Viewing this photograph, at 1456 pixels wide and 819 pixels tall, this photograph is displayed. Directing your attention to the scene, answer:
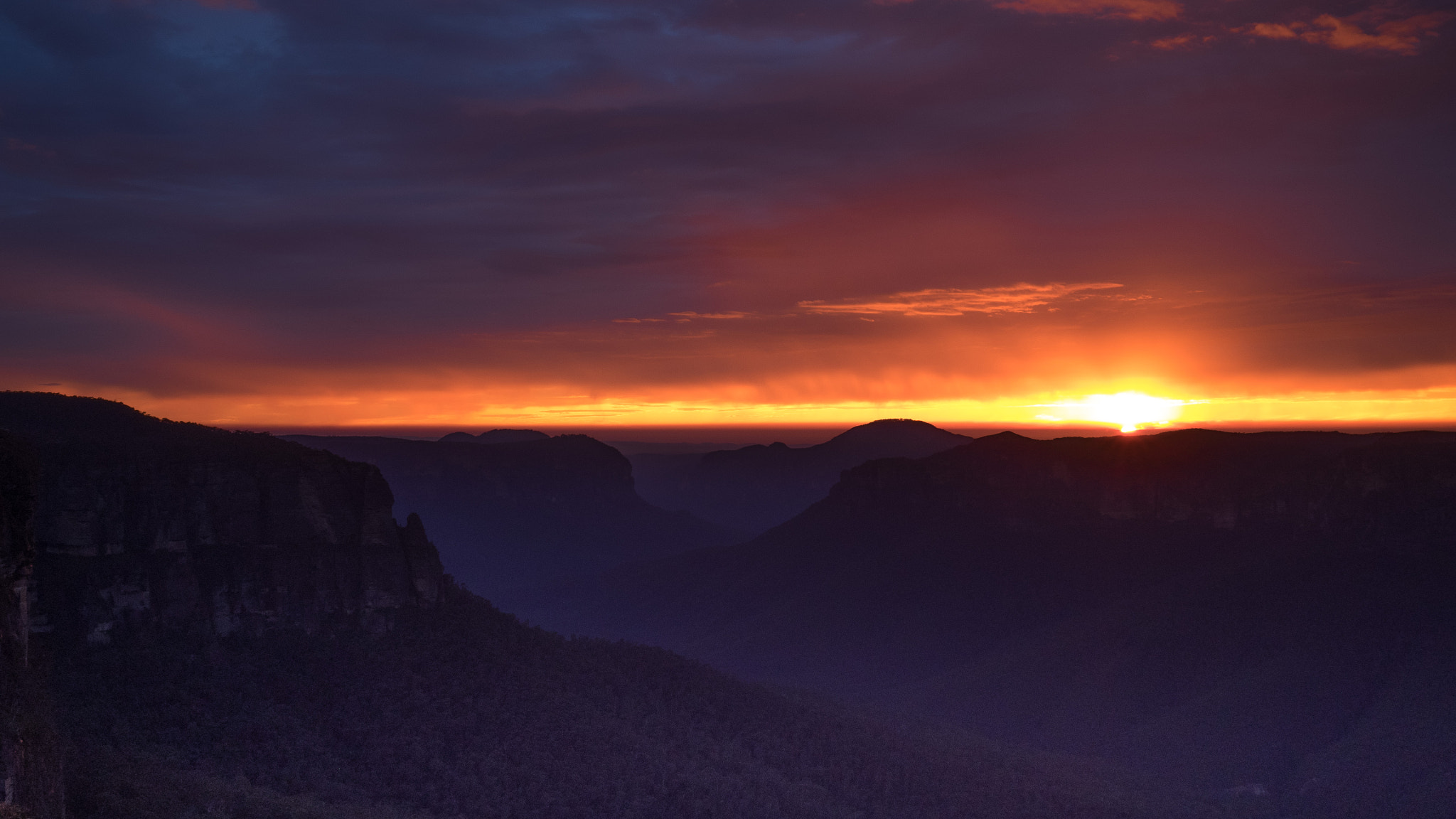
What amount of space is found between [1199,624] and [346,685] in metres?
116

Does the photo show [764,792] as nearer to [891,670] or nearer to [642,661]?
[642,661]

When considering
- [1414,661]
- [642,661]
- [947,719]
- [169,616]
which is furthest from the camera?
[947,719]

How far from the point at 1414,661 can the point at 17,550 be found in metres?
139

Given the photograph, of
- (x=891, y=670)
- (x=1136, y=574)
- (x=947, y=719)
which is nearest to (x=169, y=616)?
(x=947, y=719)

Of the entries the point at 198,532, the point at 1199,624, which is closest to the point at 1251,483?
the point at 1199,624

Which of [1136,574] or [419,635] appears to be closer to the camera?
[419,635]

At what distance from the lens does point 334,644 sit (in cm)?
8706

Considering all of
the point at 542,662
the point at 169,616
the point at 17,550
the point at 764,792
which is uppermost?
the point at 17,550

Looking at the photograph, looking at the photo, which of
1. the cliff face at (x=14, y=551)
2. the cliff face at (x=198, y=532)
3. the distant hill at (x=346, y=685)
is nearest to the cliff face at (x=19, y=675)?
the cliff face at (x=14, y=551)

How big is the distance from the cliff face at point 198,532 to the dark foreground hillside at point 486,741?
2845 mm

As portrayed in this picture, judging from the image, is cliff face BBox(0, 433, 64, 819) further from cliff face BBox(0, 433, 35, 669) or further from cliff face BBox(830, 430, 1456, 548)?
cliff face BBox(830, 430, 1456, 548)

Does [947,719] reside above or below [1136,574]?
below

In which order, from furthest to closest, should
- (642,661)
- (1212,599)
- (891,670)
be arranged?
(891,670), (1212,599), (642,661)

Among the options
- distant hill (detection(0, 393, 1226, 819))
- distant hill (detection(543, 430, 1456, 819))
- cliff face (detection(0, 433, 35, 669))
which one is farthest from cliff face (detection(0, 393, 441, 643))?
distant hill (detection(543, 430, 1456, 819))
